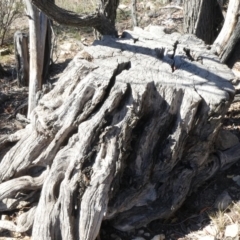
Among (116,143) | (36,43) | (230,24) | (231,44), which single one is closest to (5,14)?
(36,43)

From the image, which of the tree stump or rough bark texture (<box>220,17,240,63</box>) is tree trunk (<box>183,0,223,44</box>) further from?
the tree stump

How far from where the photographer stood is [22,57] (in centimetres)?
518

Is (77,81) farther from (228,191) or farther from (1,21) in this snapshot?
(1,21)

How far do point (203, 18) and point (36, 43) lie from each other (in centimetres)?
146

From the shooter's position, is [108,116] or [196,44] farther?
[196,44]

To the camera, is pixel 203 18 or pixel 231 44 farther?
pixel 203 18

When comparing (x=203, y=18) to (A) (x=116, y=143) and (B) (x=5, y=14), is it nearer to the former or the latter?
(A) (x=116, y=143)

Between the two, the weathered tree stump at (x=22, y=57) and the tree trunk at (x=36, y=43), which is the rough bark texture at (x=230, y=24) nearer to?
the tree trunk at (x=36, y=43)

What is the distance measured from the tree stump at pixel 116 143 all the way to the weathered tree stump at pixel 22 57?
205 cm

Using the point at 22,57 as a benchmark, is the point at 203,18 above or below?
above

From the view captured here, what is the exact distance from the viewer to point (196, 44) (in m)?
3.54

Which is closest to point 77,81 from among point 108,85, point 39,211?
point 108,85

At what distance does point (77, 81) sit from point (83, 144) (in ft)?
1.46

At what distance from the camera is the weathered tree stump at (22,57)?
508 cm
